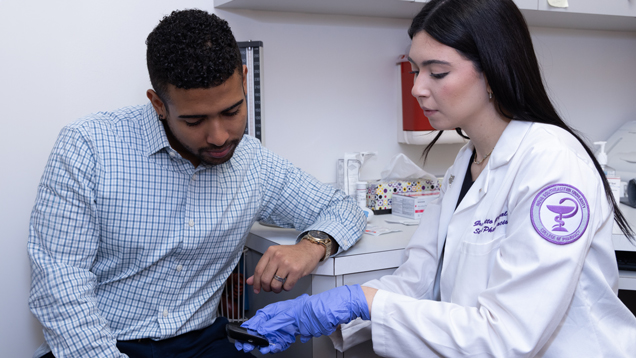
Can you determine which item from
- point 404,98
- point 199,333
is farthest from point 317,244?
point 404,98

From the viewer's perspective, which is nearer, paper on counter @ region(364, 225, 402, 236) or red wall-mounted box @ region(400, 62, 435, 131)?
paper on counter @ region(364, 225, 402, 236)

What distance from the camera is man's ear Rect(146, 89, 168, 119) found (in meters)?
1.02

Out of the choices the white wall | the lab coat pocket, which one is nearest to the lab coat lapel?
the lab coat pocket

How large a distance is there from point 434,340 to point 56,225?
71cm

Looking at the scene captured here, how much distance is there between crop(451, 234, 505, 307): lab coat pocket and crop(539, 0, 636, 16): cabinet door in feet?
3.38

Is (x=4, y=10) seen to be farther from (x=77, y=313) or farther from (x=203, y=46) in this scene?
(x=77, y=313)

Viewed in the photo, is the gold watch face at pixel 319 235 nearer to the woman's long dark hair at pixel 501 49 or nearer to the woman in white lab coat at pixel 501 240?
the woman in white lab coat at pixel 501 240

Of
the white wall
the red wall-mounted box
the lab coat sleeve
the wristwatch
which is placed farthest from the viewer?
the red wall-mounted box

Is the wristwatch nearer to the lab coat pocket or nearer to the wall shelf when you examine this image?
the lab coat pocket

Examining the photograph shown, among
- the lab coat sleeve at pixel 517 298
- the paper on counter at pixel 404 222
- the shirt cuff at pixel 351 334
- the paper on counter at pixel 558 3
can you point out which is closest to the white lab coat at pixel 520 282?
the lab coat sleeve at pixel 517 298

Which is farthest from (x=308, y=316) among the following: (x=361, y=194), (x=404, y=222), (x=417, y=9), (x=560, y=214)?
(x=417, y=9)

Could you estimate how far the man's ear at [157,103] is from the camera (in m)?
1.02

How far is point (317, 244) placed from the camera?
117 centimetres

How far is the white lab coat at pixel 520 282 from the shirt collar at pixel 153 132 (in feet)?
1.74
